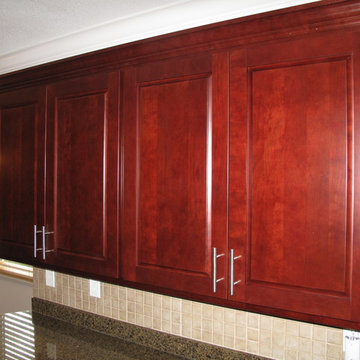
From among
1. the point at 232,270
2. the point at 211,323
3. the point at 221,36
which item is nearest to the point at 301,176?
the point at 232,270

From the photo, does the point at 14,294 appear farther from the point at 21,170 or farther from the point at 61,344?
the point at 21,170

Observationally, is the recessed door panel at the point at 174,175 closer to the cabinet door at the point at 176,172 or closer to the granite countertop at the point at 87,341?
the cabinet door at the point at 176,172

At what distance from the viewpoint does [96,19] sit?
5.01ft

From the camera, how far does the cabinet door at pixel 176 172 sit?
4.27 feet

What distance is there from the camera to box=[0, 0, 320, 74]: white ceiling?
1313mm

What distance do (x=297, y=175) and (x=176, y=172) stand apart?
0.44m

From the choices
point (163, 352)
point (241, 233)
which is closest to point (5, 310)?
point (163, 352)

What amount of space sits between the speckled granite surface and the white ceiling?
4.45 ft

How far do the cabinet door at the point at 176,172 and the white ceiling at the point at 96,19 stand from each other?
0.15 m

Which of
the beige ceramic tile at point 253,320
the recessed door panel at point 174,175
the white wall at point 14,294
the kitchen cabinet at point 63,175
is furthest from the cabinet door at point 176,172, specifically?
the white wall at point 14,294

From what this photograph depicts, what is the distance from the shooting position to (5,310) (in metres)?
2.83

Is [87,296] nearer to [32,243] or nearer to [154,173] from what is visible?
[32,243]

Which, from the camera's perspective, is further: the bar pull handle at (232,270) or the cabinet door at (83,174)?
the cabinet door at (83,174)

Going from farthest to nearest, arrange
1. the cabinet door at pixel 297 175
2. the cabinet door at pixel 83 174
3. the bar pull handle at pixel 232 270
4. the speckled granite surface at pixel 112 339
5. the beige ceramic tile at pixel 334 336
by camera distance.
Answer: the speckled granite surface at pixel 112 339
the cabinet door at pixel 83 174
the beige ceramic tile at pixel 334 336
the bar pull handle at pixel 232 270
the cabinet door at pixel 297 175
